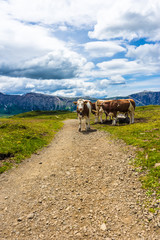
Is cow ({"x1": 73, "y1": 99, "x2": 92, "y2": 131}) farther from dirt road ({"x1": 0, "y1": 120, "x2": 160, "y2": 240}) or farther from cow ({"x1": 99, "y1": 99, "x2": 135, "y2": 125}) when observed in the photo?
dirt road ({"x1": 0, "y1": 120, "x2": 160, "y2": 240})

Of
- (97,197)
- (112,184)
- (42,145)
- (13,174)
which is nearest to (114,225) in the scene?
(97,197)

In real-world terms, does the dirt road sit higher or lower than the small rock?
higher

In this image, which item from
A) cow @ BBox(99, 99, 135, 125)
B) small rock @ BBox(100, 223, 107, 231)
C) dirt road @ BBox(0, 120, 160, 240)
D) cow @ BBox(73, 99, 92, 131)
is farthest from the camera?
cow @ BBox(99, 99, 135, 125)

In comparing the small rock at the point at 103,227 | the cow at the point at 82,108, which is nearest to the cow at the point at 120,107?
the cow at the point at 82,108

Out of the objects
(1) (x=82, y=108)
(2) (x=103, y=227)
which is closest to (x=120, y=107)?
(1) (x=82, y=108)

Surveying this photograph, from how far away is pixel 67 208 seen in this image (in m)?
6.96

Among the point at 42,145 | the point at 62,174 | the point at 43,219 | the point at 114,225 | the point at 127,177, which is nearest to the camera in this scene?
the point at 114,225

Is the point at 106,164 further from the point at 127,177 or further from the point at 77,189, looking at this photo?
the point at 77,189

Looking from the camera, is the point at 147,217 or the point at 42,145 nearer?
the point at 147,217

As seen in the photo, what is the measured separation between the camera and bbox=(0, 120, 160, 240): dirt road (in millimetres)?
5680

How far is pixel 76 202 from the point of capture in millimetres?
7363

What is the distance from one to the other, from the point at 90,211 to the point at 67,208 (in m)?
1.16

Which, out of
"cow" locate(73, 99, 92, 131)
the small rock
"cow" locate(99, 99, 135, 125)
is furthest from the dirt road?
"cow" locate(99, 99, 135, 125)

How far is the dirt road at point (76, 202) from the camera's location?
5680mm
